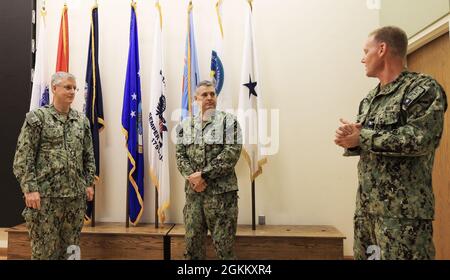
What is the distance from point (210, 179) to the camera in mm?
2127

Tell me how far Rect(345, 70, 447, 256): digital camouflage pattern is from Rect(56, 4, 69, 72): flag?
9.21 feet

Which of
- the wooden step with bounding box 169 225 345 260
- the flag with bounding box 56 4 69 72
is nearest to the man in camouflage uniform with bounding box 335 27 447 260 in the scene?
the wooden step with bounding box 169 225 345 260

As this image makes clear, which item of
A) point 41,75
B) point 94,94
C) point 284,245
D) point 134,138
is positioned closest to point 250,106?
point 134,138

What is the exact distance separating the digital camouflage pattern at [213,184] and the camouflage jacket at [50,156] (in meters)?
0.67

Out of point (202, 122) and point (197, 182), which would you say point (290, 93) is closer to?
point (202, 122)

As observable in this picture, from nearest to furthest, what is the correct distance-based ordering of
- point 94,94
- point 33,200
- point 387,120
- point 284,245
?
point 387,120 → point 33,200 → point 284,245 → point 94,94

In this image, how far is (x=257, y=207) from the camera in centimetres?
303

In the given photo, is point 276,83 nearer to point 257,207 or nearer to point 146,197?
point 257,207

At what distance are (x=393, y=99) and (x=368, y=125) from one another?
143mm

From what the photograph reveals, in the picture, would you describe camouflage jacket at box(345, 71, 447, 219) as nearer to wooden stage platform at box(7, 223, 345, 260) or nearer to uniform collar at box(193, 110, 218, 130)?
uniform collar at box(193, 110, 218, 130)

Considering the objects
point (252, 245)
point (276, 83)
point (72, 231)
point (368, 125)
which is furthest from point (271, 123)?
point (72, 231)

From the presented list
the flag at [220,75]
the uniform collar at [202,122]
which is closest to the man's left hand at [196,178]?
the uniform collar at [202,122]

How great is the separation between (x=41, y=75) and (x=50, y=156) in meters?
1.39

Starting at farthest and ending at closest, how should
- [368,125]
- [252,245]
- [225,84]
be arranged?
[225,84] → [252,245] → [368,125]
